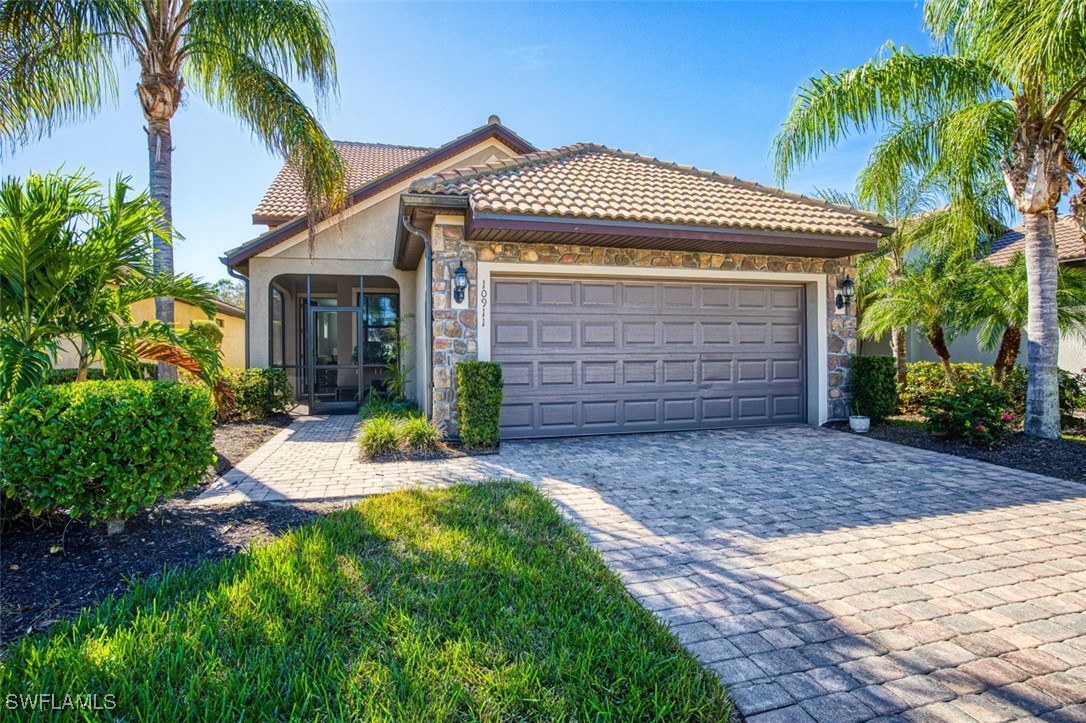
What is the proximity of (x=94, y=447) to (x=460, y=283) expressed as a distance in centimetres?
472

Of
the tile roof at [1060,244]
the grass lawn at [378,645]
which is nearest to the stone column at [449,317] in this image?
the grass lawn at [378,645]

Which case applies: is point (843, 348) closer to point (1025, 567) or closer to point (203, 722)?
point (1025, 567)

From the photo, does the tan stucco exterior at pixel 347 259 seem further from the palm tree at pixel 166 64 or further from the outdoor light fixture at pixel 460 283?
the outdoor light fixture at pixel 460 283

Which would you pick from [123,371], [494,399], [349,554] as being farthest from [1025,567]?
[123,371]

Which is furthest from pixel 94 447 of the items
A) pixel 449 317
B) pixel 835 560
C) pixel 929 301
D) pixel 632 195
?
pixel 929 301

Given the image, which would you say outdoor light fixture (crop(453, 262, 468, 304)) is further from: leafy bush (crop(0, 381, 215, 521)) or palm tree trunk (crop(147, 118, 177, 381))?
leafy bush (crop(0, 381, 215, 521))

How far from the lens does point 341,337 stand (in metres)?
13.7

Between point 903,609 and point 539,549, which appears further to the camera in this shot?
point 539,549

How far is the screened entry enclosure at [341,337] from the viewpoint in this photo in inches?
475

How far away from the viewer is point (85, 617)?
2.66 meters

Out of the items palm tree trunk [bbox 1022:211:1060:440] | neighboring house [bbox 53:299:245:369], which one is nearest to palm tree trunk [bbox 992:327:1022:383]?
palm tree trunk [bbox 1022:211:1060:440]

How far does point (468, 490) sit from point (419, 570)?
1839 mm

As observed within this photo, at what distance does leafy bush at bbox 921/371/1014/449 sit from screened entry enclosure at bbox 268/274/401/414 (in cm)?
1020

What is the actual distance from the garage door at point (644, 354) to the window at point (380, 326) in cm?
566
